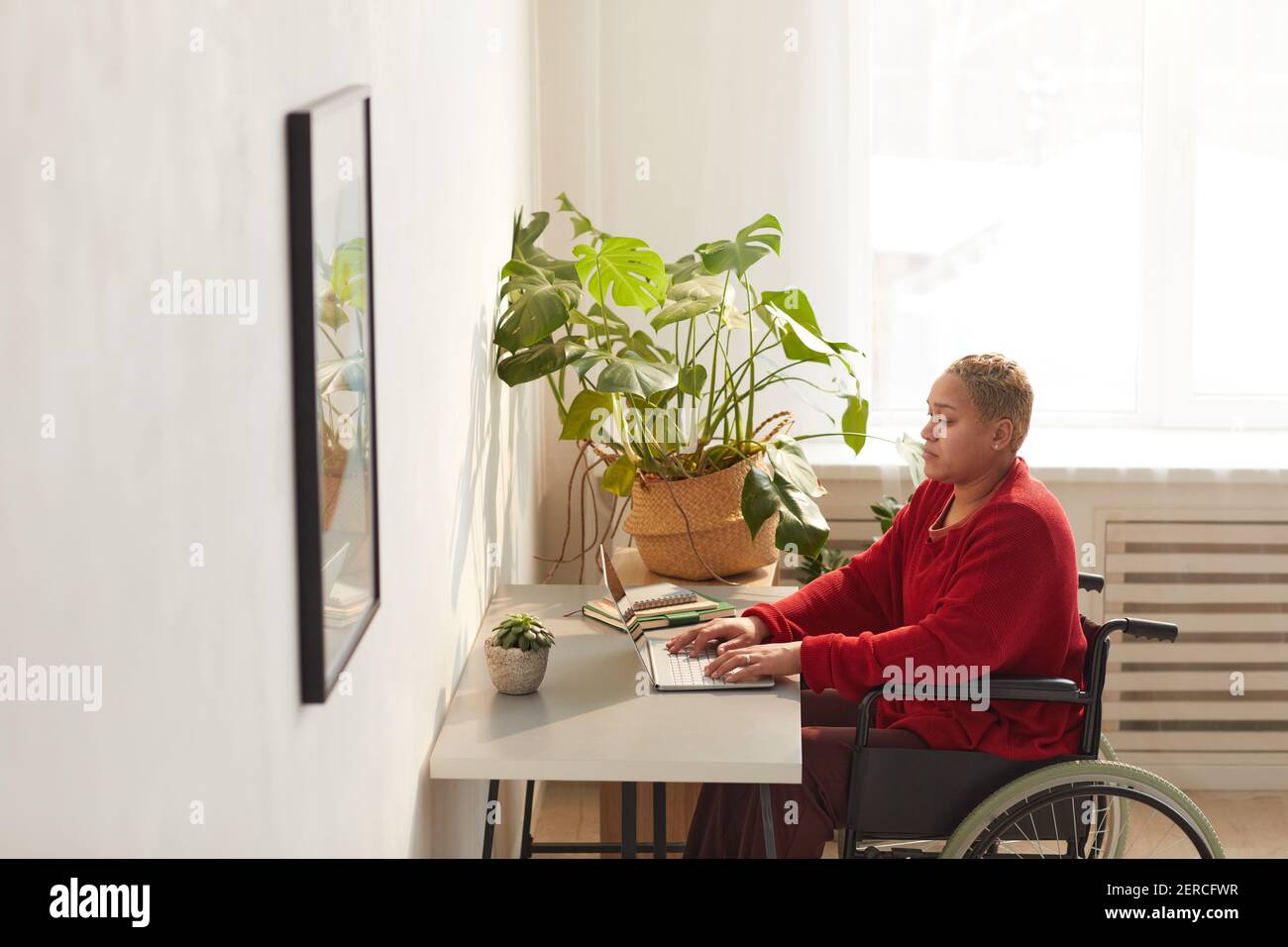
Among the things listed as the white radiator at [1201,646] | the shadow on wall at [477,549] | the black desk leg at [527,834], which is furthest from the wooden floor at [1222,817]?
the black desk leg at [527,834]

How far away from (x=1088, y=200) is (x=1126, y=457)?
2.33ft

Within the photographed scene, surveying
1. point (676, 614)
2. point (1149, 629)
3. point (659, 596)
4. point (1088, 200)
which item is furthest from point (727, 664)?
point (1088, 200)

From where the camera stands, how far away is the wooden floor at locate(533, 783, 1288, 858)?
2854 mm

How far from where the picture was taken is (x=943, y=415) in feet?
6.33

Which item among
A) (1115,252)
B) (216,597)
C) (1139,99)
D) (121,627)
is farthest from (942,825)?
(1139,99)

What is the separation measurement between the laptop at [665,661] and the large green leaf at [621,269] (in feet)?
1.72

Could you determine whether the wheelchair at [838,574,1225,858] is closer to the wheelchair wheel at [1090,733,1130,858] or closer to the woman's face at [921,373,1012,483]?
the wheelchair wheel at [1090,733,1130,858]

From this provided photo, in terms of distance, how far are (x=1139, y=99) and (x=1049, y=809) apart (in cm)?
219

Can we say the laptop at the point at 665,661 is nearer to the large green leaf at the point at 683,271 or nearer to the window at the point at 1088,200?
the large green leaf at the point at 683,271

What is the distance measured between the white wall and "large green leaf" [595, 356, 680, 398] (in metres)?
0.62

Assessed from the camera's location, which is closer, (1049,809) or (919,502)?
(1049,809)

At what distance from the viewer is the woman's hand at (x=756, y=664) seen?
1.80 meters
